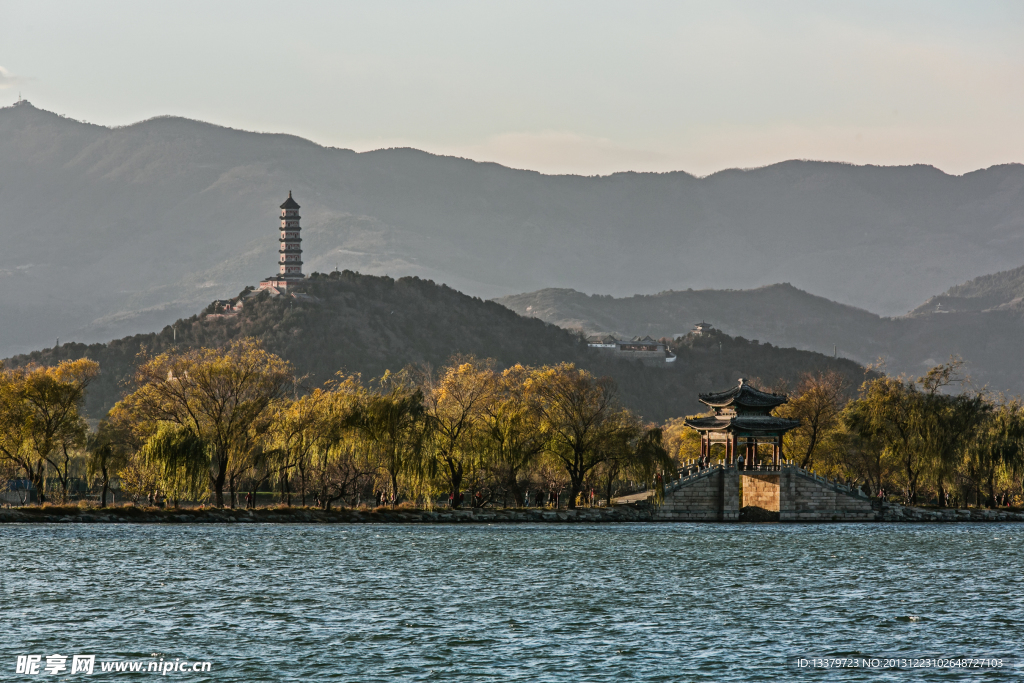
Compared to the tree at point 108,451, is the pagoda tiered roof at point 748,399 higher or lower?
higher

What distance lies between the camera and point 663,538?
66812 mm

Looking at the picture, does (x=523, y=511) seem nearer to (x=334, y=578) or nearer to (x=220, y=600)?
(x=334, y=578)

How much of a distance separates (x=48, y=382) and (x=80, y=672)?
45.3 meters

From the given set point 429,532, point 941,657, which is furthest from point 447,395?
point 941,657

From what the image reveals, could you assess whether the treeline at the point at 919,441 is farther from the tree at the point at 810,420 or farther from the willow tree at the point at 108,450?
the willow tree at the point at 108,450

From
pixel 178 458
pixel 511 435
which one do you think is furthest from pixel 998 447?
pixel 178 458

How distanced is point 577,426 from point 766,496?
603 inches

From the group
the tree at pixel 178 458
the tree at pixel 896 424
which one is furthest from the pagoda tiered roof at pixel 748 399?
the tree at pixel 178 458

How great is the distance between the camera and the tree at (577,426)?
253 feet

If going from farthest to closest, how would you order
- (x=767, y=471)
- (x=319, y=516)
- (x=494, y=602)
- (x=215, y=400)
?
1. (x=767, y=471)
2. (x=319, y=516)
3. (x=215, y=400)
4. (x=494, y=602)

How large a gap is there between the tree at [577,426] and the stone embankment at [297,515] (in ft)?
9.06

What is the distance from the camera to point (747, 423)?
3403 inches

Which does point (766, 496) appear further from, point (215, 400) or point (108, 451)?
A: point (108, 451)

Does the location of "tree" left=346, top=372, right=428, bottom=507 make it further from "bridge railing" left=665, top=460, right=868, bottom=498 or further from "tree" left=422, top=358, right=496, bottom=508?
"bridge railing" left=665, top=460, right=868, bottom=498
